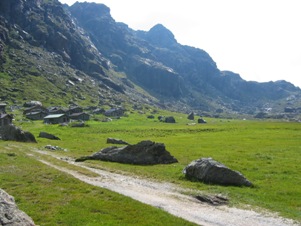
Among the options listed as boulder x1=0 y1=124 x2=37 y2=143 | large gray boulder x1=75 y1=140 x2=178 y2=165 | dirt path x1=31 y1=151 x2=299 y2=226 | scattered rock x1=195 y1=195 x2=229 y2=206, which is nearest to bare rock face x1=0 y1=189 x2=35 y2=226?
dirt path x1=31 y1=151 x2=299 y2=226

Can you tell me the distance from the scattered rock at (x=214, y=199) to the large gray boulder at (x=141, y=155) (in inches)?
733

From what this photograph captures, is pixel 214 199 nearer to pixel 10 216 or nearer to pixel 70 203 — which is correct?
pixel 70 203

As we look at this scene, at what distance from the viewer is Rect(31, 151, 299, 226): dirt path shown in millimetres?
22266

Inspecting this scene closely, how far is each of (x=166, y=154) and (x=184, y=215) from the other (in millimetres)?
24269

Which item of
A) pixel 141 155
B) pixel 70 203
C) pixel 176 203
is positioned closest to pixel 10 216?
pixel 70 203

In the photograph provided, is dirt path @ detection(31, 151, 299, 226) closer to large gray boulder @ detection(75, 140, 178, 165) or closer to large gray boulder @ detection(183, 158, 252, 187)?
large gray boulder @ detection(183, 158, 252, 187)

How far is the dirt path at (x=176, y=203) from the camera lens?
22.3m

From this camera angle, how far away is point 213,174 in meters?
33.8

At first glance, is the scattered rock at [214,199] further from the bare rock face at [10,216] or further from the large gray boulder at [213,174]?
the bare rock face at [10,216]

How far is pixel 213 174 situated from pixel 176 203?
8.91 metres

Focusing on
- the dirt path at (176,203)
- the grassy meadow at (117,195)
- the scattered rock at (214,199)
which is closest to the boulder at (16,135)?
the grassy meadow at (117,195)

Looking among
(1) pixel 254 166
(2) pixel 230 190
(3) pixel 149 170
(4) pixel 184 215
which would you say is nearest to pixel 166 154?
(3) pixel 149 170

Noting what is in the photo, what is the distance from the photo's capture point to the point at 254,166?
4262 cm

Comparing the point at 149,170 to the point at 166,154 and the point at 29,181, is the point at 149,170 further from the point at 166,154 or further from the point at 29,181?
the point at 29,181
